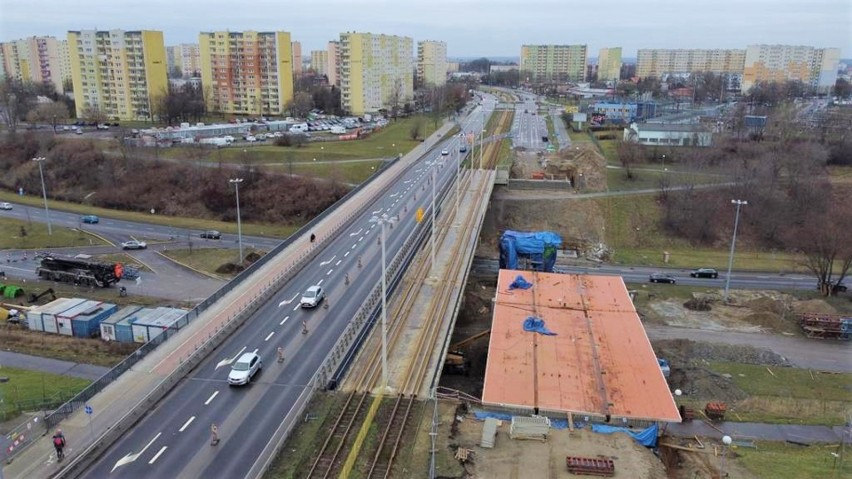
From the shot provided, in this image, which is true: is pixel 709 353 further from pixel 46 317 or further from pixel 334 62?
pixel 334 62

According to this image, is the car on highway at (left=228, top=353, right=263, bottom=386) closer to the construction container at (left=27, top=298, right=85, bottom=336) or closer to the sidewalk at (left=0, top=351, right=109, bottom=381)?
the sidewalk at (left=0, top=351, right=109, bottom=381)

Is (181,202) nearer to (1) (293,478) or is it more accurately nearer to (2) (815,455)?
(1) (293,478)

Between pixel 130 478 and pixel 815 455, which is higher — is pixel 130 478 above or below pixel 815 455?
above

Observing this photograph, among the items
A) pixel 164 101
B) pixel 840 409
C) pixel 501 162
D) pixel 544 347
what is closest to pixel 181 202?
pixel 501 162

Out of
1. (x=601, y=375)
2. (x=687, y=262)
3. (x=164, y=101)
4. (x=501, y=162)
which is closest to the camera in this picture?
(x=601, y=375)

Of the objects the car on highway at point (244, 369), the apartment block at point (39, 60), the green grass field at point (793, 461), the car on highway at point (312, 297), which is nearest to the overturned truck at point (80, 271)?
the car on highway at point (312, 297)

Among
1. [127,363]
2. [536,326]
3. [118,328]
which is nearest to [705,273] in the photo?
[536,326]

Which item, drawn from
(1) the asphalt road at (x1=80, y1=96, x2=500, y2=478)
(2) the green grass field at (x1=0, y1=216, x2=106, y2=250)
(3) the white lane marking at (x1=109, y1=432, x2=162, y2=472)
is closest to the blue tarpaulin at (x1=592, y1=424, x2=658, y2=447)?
(1) the asphalt road at (x1=80, y1=96, x2=500, y2=478)

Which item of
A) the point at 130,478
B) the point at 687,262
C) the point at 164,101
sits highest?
the point at 164,101
